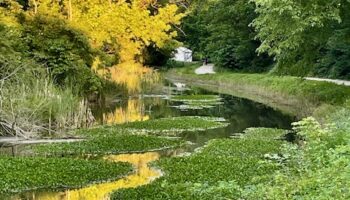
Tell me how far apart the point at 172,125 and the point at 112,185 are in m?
11.8

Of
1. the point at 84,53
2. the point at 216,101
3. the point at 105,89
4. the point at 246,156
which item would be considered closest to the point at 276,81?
the point at 216,101

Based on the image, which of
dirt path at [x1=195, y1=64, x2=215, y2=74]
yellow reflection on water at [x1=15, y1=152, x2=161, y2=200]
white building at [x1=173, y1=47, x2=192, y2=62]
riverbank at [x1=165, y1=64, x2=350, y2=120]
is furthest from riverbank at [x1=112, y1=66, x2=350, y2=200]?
white building at [x1=173, y1=47, x2=192, y2=62]

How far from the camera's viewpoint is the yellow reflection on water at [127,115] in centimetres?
3232

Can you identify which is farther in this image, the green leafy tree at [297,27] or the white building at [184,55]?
the white building at [184,55]

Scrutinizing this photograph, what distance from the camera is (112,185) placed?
680 inches

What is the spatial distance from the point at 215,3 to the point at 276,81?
743 inches

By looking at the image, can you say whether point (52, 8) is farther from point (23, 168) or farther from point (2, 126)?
point (23, 168)

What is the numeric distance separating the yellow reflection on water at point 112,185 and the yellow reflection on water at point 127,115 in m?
10.4

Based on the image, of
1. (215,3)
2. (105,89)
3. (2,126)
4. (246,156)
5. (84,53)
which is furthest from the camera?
(215,3)

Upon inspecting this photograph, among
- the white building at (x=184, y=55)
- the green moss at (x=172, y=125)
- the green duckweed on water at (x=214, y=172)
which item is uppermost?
the white building at (x=184, y=55)

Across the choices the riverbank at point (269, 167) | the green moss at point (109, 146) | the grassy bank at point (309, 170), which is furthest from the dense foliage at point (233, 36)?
the green moss at point (109, 146)

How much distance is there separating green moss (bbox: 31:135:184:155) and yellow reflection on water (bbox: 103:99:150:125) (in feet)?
23.4

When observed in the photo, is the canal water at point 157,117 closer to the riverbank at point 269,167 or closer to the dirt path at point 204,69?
the riverbank at point 269,167

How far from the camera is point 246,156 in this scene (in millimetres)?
20547
